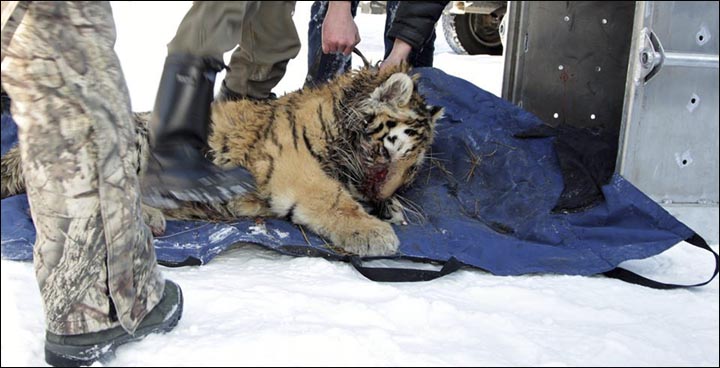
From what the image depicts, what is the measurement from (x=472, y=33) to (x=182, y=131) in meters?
5.38

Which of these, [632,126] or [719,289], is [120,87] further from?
[632,126]

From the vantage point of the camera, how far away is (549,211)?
91.1 inches

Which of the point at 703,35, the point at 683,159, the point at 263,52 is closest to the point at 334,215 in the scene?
the point at 263,52

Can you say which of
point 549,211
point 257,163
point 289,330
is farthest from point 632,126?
point 289,330

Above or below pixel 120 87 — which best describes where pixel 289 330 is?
below

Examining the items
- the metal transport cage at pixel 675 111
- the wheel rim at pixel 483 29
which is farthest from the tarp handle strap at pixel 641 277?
the wheel rim at pixel 483 29

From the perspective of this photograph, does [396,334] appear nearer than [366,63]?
Yes

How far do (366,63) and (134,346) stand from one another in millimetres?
1458

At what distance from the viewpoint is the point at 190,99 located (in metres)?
1.20

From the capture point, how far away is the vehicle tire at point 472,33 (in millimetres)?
6219

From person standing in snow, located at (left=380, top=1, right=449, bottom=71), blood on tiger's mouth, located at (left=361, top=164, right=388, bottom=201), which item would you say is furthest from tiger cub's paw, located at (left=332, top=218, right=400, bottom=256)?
person standing in snow, located at (left=380, top=1, right=449, bottom=71)

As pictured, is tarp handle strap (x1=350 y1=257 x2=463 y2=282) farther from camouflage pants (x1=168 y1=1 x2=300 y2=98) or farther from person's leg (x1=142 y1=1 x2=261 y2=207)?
camouflage pants (x1=168 y1=1 x2=300 y2=98)

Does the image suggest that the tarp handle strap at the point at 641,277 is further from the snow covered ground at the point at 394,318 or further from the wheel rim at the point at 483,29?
the wheel rim at the point at 483,29

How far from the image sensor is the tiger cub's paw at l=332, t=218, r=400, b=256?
6.57 feet
